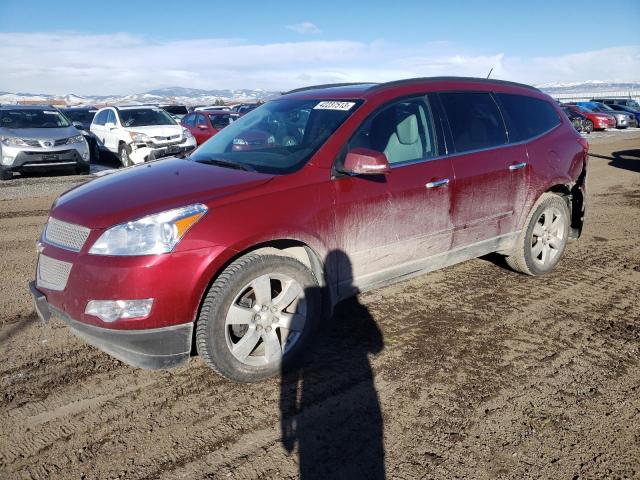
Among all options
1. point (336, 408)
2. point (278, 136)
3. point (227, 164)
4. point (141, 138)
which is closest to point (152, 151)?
point (141, 138)

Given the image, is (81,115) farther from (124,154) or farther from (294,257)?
(294,257)

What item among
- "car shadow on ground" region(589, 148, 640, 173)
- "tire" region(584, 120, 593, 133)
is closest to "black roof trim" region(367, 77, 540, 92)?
"car shadow on ground" region(589, 148, 640, 173)

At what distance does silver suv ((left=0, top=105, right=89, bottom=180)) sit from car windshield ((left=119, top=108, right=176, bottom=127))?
1613 millimetres

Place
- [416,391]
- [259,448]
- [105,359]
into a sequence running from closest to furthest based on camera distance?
[259,448] < [416,391] < [105,359]

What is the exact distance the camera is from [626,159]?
585 inches

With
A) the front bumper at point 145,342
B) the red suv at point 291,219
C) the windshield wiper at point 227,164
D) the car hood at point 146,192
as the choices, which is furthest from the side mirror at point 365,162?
the front bumper at point 145,342

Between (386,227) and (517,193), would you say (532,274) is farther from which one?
(386,227)

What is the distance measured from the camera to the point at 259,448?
2566mm

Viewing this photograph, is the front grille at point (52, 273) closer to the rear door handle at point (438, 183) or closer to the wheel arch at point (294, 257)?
the wheel arch at point (294, 257)

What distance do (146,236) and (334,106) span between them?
1.75m

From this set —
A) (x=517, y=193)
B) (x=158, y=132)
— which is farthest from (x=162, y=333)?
(x=158, y=132)

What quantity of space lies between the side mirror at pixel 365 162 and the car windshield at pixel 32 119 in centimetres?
1111

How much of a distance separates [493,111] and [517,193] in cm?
74

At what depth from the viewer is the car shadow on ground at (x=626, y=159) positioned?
1329 cm
